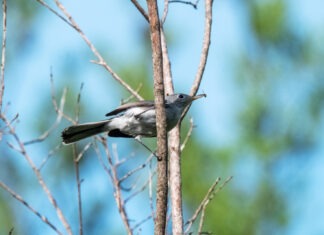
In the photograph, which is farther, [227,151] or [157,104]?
[227,151]

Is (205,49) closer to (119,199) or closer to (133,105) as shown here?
(133,105)

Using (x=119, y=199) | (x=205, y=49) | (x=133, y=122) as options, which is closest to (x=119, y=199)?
(x=119, y=199)

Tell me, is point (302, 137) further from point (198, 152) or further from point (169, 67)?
point (169, 67)

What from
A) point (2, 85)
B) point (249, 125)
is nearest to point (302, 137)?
point (249, 125)

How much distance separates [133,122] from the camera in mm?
5684

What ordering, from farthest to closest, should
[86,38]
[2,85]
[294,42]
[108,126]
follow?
[294,42] < [108,126] < [86,38] < [2,85]

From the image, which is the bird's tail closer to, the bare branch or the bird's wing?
the bird's wing

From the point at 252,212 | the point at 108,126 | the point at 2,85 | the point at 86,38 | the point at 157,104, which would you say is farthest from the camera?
the point at 252,212

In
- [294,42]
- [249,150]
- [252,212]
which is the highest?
[294,42]

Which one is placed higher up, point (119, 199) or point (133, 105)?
point (133, 105)

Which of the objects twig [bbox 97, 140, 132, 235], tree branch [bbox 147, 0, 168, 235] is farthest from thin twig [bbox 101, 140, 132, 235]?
tree branch [bbox 147, 0, 168, 235]

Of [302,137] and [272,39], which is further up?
[272,39]

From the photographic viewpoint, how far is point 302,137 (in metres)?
13.6

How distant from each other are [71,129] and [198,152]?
24.6 ft
